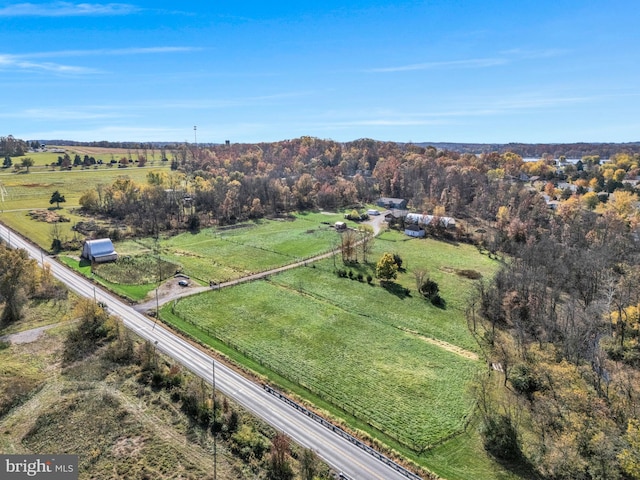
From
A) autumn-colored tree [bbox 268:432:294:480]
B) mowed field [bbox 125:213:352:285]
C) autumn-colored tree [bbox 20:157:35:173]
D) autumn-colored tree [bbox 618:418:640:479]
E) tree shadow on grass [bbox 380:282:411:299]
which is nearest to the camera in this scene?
autumn-colored tree [bbox 618:418:640:479]

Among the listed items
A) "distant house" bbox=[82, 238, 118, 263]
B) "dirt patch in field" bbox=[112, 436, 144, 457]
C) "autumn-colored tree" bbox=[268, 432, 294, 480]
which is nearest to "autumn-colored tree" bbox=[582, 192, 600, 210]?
"autumn-colored tree" bbox=[268, 432, 294, 480]

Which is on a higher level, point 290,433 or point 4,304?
point 4,304

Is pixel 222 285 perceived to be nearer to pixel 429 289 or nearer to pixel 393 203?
pixel 429 289

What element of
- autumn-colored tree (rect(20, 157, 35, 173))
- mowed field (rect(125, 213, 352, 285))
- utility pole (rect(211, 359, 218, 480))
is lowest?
utility pole (rect(211, 359, 218, 480))

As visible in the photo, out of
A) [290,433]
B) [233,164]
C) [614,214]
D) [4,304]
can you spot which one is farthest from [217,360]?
[233,164]

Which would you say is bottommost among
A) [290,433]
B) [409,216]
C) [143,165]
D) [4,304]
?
[290,433]

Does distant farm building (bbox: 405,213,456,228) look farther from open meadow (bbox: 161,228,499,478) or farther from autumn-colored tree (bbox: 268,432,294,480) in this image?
autumn-colored tree (bbox: 268,432,294,480)

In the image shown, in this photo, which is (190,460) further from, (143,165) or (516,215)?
(143,165)
